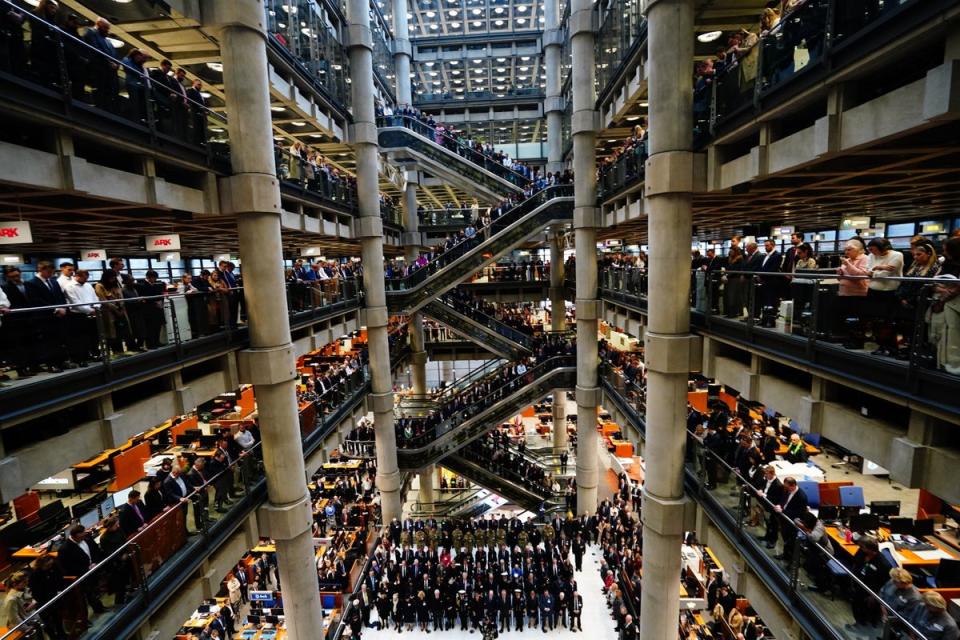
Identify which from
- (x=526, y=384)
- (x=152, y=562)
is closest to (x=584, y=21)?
(x=526, y=384)

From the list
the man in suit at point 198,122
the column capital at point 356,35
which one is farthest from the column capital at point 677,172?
the column capital at point 356,35

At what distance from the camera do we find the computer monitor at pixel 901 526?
12430 millimetres

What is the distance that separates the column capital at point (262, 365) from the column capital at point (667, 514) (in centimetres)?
850

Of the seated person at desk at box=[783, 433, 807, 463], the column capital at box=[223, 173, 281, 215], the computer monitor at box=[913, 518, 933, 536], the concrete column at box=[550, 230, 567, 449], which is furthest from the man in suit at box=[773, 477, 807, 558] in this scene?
the concrete column at box=[550, 230, 567, 449]

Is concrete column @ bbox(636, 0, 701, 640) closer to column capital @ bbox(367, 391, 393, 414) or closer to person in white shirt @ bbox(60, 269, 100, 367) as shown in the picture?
person in white shirt @ bbox(60, 269, 100, 367)

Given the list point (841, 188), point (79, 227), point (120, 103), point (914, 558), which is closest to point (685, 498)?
point (914, 558)

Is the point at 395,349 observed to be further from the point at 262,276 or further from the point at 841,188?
the point at 841,188

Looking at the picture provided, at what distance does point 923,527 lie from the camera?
12320 millimetres

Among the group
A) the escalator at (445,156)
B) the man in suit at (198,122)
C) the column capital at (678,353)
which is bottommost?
the column capital at (678,353)

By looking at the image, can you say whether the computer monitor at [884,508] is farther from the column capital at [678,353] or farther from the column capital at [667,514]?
the column capital at [678,353]

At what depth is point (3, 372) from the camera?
551 centimetres

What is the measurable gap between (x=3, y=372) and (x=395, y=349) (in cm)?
1966

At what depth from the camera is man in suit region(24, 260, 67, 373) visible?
5852 mm

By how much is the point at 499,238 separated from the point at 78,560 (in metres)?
15.5
